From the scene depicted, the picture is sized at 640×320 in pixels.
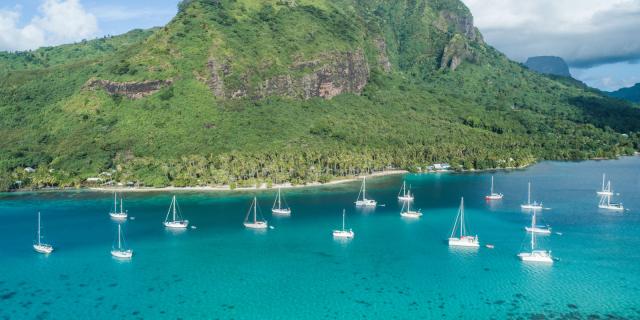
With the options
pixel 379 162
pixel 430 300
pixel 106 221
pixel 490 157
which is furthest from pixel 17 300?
pixel 490 157

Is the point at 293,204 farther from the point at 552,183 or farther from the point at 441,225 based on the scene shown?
the point at 552,183

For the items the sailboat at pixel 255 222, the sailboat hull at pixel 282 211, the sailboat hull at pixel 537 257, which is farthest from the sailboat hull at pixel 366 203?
the sailboat hull at pixel 537 257

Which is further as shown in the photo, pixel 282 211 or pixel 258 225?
pixel 282 211

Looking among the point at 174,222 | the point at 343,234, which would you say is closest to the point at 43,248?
the point at 174,222

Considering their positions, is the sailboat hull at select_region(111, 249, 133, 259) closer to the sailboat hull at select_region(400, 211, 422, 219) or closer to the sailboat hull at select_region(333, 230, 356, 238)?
the sailboat hull at select_region(333, 230, 356, 238)

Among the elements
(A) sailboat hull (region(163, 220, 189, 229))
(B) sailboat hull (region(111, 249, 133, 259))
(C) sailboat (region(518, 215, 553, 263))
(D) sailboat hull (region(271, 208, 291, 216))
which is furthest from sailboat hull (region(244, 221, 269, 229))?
(C) sailboat (region(518, 215, 553, 263))

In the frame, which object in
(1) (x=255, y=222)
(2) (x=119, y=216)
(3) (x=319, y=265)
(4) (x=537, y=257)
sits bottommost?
(3) (x=319, y=265)

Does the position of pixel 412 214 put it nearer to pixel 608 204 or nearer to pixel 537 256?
pixel 537 256
